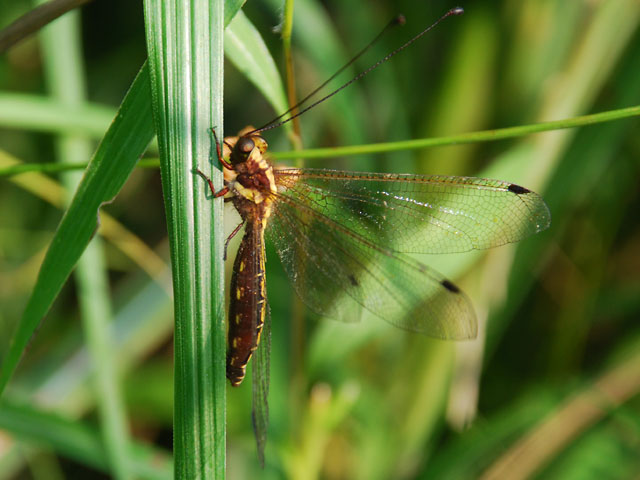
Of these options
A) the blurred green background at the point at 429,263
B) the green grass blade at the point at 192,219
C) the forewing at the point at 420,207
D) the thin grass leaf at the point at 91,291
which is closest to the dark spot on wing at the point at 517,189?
the forewing at the point at 420,207

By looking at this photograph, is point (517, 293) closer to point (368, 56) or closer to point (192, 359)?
point (368, 56)

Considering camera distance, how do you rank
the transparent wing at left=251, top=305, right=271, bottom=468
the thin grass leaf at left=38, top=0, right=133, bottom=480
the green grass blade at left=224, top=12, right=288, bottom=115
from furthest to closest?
1. the thin grass leaf at left=38, top=0, right=133, bottom=480
2. the transparent wing at left=251, top=305, right=271, bottom=468
3. the green grass blade at left=224, top=12, right=288, bottom=115

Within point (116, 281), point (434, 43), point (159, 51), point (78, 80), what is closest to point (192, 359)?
point (159, 51)

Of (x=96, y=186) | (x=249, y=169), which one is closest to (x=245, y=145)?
(x=249, y=169)

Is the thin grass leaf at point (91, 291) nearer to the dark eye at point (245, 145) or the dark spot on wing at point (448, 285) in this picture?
the dark eye at point (245, 145)

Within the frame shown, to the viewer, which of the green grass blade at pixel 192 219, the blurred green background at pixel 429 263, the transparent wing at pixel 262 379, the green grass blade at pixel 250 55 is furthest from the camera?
the blurred green background at pixel 429 263

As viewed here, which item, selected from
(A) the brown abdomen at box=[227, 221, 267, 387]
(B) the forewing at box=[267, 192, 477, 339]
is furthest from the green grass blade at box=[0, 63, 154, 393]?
(B) the forewing at box=[267, 192, 477, 339]

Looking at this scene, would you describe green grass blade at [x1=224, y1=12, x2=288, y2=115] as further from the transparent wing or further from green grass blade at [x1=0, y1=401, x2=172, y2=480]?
green grass blade at [x1=0, y1=401, x2=172, y2=480]

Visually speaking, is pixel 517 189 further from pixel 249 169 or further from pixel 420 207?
pixel 249 169

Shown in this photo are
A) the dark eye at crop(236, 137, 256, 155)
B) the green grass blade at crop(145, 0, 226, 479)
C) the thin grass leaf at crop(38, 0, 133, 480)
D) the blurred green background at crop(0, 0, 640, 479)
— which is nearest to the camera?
the green grass blade at crop(145, 0, 226, 479)
